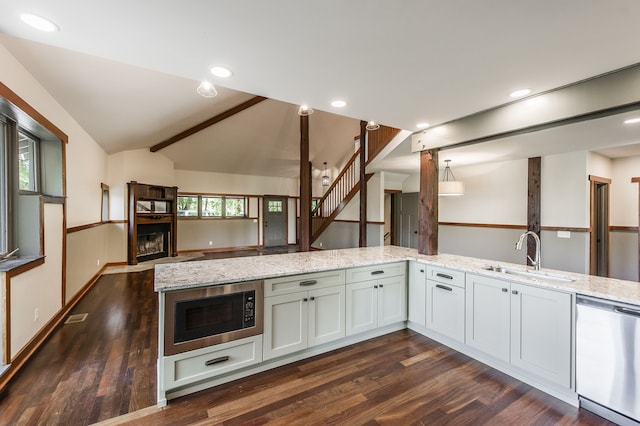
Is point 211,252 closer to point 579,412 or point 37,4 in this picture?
point 37,4

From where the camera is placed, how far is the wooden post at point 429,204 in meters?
3.47

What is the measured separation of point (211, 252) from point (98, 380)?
258 inches

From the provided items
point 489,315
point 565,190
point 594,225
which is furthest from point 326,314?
point 594,225

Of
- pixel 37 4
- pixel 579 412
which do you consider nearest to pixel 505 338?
pixel 579 412

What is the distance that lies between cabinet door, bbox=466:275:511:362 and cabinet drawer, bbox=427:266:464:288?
3.5 inches

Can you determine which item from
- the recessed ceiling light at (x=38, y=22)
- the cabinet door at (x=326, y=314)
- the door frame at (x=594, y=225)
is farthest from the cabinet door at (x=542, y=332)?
the recessed ceiling light at (x=38, y=22)

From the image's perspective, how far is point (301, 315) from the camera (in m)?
2.55

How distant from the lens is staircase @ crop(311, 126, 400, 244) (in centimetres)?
558

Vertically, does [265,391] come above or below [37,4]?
below

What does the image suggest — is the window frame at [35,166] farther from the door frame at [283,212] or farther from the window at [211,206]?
the door frame at [283,212]

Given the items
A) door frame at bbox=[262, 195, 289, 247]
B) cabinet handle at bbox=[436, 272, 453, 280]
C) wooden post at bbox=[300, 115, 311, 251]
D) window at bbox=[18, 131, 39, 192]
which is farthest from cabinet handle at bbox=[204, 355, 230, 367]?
door frame at bbox=[262, 195, 289, 247]

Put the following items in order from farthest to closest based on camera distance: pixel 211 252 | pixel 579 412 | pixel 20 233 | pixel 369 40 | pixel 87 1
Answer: pixel 211 252, pixel 20 233, pixel 579 412, pixel 369 40, pixel 87 1

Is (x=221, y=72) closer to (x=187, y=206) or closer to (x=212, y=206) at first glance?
(x=187, y=206)

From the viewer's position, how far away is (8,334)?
89.4 inches
